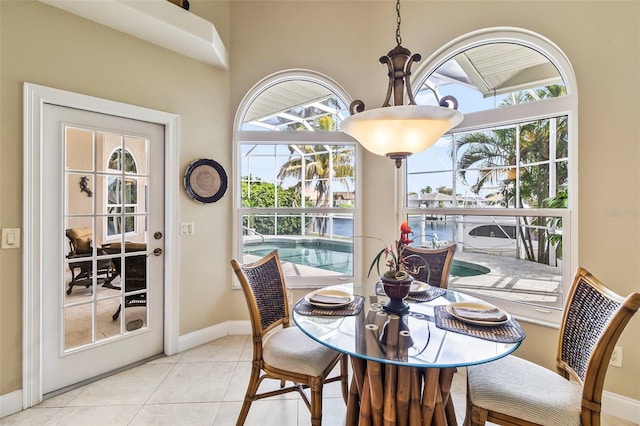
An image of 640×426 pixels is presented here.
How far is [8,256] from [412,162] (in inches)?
125

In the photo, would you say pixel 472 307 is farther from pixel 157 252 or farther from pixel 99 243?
pixel 99 243

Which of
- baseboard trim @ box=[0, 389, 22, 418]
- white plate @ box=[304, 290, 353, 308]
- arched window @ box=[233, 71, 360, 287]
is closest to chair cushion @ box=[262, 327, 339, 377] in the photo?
white plate @ box=[304, 290, 353, 308]

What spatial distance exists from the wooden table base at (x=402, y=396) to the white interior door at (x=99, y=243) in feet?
6.91

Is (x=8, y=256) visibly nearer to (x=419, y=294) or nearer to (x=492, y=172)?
(x=419, y=294)

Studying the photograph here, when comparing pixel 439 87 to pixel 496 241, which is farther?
pixel 439 87

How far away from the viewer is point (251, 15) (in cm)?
297

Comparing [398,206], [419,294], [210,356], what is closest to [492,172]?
[398,206]

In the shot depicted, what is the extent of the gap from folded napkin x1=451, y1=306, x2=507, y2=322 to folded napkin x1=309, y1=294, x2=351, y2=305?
1.91ft

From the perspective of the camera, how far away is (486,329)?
1369 millimetres

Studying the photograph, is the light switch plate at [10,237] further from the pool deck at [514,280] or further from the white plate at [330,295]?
the pool deck at [514,280]

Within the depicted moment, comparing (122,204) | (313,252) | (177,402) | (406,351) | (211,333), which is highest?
(122,204)

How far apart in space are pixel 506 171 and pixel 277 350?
7.26 feet

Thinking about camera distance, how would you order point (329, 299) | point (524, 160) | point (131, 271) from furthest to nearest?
point (131, 271) → point (524, 160) → point (329, 299)

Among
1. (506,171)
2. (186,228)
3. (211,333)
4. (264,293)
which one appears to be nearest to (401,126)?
(264,293)
